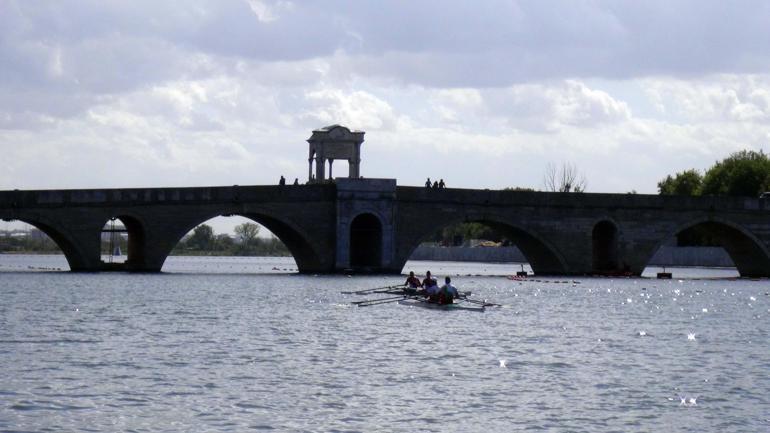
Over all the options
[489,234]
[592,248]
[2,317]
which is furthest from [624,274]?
[489,234]

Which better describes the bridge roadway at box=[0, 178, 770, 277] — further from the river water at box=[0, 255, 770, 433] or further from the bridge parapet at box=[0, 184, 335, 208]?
the river water at box=[0, 255, 770, 433]

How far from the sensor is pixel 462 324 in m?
48.2

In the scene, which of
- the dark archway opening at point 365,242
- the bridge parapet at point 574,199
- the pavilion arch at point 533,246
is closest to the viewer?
the dark archway opening at point 365,242

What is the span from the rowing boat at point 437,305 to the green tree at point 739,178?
2643 inches

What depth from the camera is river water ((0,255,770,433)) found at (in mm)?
27859

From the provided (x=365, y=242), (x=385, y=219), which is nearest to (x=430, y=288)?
(x=385, y=219)

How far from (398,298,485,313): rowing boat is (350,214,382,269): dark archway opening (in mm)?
23459

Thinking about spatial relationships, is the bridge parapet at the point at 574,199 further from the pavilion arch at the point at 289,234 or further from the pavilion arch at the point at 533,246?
the pavilion arch at the point at 289,234

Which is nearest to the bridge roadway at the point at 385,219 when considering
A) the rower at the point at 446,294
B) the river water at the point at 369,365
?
the river water at the point at 369,365

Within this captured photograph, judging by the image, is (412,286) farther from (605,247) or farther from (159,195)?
(605,247)

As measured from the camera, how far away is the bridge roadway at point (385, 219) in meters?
74.8

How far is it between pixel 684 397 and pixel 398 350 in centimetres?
1002

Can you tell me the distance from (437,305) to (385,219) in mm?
26446

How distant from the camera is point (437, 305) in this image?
181ft
